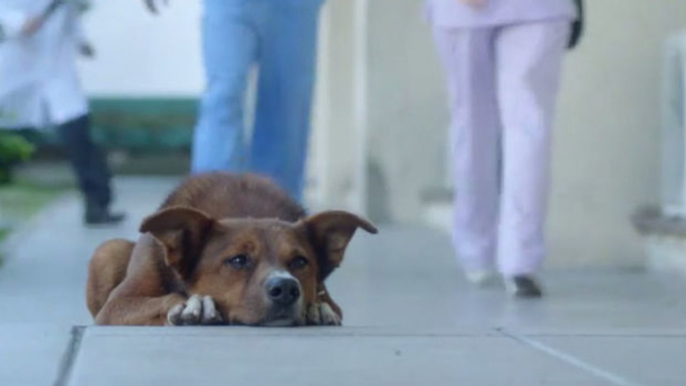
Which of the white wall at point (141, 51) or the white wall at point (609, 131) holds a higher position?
the white wall at point (609, 131)

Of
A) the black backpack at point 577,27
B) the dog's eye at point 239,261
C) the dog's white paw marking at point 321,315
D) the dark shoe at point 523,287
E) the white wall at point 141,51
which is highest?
the black backpack at point 577,27

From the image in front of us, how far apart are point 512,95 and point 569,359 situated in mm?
2568

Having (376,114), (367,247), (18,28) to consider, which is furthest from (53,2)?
(367,247)

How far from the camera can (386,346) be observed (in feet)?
13.9

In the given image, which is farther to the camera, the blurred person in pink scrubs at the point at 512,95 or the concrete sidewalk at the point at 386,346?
the blurred person in pink scrubs at the point at 512,95

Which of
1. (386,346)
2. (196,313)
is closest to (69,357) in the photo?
(196,313)

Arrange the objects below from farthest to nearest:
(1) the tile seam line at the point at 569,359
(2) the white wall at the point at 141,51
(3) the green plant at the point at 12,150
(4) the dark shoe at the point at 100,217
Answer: (2) the white wall at the point at 141,51, (4) the dark shoe at the point at 100,217, (3) the green plant at the point at 12,150, (1) the tile seam line at the point at 569,359

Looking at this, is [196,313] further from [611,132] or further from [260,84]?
[611,132]

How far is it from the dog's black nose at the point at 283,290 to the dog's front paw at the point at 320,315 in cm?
21

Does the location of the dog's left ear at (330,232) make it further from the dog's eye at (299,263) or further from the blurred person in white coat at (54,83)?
the blurred person in white coat at (54,83)

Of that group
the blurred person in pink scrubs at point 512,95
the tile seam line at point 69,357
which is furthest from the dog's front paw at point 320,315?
the blurred person in pink scrubs at point 512,95

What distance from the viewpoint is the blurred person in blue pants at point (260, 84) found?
664cm

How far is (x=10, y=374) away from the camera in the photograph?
3736 mm

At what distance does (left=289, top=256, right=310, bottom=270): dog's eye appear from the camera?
178 inches
